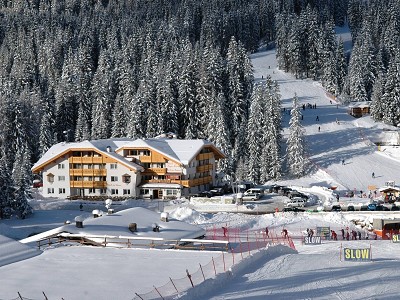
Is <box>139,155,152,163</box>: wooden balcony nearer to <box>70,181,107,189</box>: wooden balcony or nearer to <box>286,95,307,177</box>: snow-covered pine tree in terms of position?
<box>70,181,107,189</box>: wooden balcony

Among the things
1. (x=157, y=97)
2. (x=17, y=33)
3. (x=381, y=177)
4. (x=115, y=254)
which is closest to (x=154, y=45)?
(x=157, y=97)

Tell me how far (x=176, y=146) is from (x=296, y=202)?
17.7 metres

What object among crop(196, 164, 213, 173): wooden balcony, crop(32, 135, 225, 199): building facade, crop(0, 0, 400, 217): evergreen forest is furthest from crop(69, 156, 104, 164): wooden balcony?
crop(196, 164, 213, 173): wooden balcony

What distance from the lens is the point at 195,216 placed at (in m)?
58.9

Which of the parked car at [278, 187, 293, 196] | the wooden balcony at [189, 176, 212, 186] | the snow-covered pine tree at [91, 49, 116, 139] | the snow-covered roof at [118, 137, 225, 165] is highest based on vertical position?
the snow-covered pine tree at [91, 49, 116, 139]

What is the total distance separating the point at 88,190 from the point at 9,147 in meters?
17.4

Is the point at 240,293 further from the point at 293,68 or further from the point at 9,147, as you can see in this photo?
the point at 293,68

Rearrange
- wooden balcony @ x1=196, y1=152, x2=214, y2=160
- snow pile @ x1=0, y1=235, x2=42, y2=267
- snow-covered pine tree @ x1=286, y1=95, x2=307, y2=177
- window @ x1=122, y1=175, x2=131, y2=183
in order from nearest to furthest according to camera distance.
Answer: snow pile @ x1=0, y1=235, x2=42, y2=267 → window @ x1=122, y1=175, x2=131, y2=183 → wooden balcony @ x1=196, y1=152, x2=214, y2=160 → snow-covered pine tree @ x1=286, y1=95, x2=307, y2=177

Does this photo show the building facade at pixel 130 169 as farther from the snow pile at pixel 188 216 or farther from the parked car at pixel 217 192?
the snow pile at pixel 188 216

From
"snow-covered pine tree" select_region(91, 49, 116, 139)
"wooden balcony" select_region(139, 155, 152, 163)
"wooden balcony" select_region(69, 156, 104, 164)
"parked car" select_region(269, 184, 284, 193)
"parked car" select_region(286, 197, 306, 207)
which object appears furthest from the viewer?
"snow-covered pine tree" select_region(91, 49, 116, 139)

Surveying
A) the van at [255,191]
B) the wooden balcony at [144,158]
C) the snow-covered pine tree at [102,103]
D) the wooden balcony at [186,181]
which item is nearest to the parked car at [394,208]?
Answer: the van at [255,191]

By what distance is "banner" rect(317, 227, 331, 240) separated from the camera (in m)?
50.7

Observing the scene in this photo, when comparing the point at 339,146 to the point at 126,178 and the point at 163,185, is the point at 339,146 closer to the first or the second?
the point at 163,185

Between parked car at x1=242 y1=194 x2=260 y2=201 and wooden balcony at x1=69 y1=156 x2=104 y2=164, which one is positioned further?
wooden balcony at x1=69 y1=156 x2=104 y2=164
